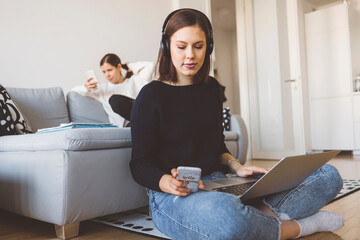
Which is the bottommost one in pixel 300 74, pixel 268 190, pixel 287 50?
pixel 268 190

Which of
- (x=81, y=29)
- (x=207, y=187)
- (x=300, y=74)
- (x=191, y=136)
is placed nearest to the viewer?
(x=207, y=187)

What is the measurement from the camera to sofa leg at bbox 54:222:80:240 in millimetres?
1228

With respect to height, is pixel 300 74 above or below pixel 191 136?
above

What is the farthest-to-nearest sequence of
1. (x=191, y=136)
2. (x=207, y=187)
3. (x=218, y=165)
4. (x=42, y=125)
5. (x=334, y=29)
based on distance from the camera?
1. (x=334, y=29)
2. (x=42, y=125)
3. (x=218, y=165)
4. (x=191, y=136)
5. (x=207, y=187)

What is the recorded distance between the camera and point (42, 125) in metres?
2.12

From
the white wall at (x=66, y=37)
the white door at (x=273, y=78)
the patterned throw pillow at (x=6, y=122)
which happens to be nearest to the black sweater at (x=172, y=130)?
the patterned throw pillow at (x=6, y=122)

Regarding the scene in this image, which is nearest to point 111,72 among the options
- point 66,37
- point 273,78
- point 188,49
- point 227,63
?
point 66,37

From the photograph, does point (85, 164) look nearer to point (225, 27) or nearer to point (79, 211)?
point (79, 211)

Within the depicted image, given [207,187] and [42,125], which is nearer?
[207,187]

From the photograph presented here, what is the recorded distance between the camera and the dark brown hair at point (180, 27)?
40.4 inches

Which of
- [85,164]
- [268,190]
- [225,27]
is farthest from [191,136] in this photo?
[225,27]

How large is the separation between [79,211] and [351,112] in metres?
3.91

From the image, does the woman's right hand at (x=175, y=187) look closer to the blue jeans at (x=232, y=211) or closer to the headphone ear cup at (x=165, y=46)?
the blue jeans at (x=232, y=211)

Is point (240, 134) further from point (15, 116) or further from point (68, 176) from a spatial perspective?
point (68, 176)
